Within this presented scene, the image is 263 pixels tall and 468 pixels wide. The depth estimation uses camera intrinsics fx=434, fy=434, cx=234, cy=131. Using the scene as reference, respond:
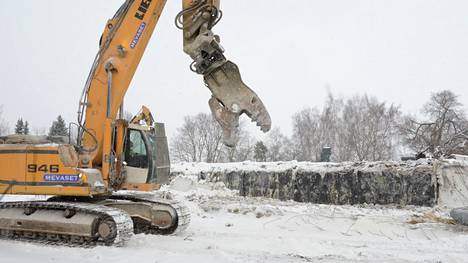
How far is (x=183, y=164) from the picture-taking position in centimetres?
1698

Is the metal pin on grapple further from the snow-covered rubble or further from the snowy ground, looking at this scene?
the snow-covered rubble

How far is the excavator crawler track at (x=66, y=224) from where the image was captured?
6.42 metres

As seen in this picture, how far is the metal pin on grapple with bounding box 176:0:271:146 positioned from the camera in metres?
6.41

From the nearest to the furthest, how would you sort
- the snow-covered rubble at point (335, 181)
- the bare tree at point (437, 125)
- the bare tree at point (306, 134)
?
the snow-covered rubble at point (335, 181) → the bare tree at point (437, 125) → the bare tree at point (306, 134)

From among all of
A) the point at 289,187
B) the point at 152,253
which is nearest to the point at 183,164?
the point at 289,187

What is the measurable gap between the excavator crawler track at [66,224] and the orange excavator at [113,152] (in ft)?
0.05

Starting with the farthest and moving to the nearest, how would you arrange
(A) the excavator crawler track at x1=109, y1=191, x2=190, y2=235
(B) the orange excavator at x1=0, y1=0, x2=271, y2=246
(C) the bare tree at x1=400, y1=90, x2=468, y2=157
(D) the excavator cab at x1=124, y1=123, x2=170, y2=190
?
1. (C) the bare tree at x1=400, y1=90, x2=468, y2=157
2. (A) the excavator crawler track at x1=109, y1=191, x2=190, y2=235
3. (D) the excavator cab at x1=124, y1=123, x2=170, y2=190
4. (B) the orange excavator at x1=0, y1=0, x2=271, y2=246

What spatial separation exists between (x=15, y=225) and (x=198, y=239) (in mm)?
2976

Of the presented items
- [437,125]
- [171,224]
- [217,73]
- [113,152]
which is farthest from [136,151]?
[437,125]

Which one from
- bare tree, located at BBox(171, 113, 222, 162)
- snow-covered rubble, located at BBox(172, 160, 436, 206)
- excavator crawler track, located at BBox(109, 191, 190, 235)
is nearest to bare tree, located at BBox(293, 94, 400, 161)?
bare tree, located at BBox(171, 113, 222, 162)

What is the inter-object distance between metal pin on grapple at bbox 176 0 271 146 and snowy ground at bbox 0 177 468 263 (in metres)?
1.80

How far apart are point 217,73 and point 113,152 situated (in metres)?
2.26

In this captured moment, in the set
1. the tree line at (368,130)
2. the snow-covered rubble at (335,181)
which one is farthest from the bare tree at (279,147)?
the snow-covered rubble at (335,181)

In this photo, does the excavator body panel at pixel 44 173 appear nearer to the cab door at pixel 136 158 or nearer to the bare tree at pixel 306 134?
the cab door at pixel 136 158
